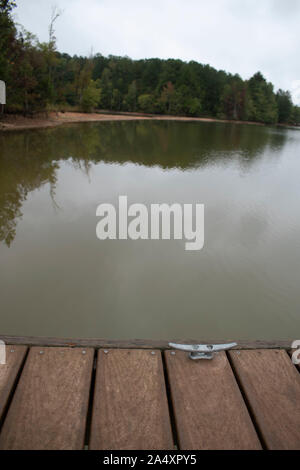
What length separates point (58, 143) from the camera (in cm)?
1320

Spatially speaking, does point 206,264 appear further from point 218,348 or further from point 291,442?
point 291,442

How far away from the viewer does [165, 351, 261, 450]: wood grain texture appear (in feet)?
4.28

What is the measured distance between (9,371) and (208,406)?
1.07m

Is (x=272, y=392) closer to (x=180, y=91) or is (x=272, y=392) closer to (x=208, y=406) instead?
(x=208, y=406)

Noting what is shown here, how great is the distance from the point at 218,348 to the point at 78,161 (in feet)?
30.5

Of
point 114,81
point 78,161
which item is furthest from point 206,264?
point 114,81

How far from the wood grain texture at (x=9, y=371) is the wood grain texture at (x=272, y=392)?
4.03ft

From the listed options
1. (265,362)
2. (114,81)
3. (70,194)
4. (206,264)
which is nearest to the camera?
(265,362)

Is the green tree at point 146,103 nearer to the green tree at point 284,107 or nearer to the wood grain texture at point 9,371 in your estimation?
the green tree at point 284,107

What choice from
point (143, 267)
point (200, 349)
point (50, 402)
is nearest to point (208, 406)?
point (200, 349)

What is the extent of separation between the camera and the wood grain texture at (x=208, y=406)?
130 cm

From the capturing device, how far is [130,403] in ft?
4.74

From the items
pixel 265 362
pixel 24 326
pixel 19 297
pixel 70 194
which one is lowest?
pixel 265 362

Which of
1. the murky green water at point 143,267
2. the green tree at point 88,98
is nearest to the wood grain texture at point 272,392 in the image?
the murky green water at point 143,267
